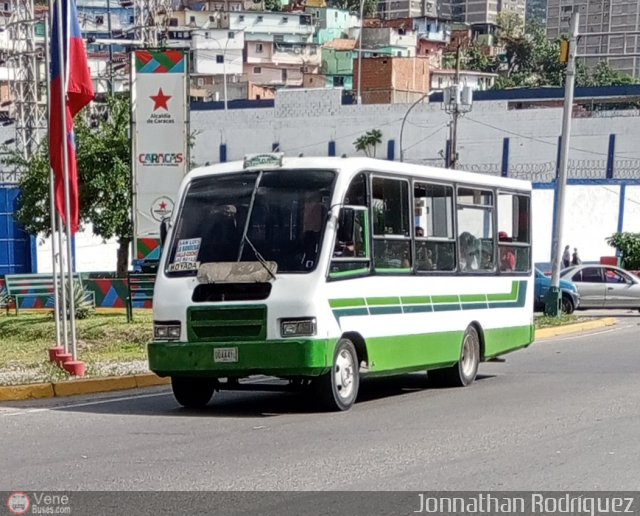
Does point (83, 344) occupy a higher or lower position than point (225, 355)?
lower

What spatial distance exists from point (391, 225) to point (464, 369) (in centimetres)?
295

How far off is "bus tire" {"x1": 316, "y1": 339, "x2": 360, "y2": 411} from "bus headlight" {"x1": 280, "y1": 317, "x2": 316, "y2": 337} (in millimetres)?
A: 470

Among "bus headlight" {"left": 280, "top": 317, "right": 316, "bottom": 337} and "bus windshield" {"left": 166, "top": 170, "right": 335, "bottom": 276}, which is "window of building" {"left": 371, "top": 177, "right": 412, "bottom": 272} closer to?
"bus windshield" {"left": 166, "top": 170, "right": 335, "bottom": 276}

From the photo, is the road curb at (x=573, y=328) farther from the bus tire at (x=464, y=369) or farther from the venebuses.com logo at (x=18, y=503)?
the venebuses.com logo at (x=18, y=503)

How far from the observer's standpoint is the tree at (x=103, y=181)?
113 ft

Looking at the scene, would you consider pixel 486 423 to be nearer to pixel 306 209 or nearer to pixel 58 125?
pixel 306 209

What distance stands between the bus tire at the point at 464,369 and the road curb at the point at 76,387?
12.0 feet

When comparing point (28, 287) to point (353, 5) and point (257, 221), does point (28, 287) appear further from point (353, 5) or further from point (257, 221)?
point (353, 5)

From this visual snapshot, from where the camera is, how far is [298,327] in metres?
12.4

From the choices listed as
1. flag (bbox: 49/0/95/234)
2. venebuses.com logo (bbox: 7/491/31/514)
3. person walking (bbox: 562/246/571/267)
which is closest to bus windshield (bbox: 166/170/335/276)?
flag (bbox: 49/0/95/234)

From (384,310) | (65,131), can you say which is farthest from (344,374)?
(65,131)

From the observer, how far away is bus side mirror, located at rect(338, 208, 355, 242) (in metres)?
12.8

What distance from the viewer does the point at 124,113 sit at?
35.8 metres

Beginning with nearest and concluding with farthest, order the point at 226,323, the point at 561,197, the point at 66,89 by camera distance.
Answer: the point at 226,323 → the point at 66,89 → the point at 561,197
